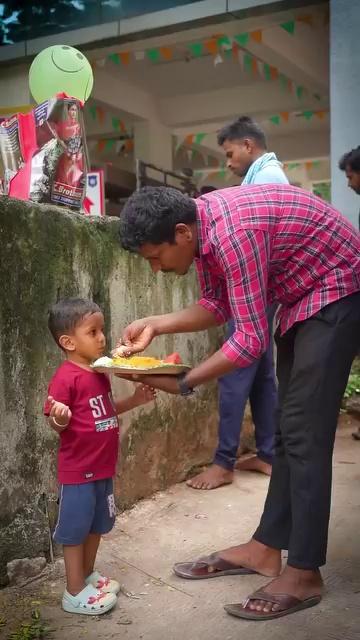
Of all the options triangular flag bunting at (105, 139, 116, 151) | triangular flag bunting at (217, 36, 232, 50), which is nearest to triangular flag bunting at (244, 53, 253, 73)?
triangular flag bunting at (217, 36, 232, 50)

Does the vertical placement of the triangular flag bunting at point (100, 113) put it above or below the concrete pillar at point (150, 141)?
above

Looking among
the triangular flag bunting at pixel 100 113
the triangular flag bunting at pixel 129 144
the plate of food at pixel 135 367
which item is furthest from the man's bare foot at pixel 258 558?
the triangular flag bunting at pixel 129 144

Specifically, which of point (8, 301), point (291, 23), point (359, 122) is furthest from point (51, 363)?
point (291, 23)

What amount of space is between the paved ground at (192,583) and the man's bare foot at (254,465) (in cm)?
22

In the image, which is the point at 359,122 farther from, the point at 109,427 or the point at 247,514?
the point at 109,427

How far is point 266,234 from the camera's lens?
7.22ft

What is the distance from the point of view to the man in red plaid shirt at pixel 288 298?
2.16 meters

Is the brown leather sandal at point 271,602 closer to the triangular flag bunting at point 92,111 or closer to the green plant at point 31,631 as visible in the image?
the green plant at point 31,631

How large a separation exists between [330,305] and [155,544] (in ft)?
4.61

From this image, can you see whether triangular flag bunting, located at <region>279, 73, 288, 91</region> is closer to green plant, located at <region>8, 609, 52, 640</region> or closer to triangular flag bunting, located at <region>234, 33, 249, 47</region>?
triangular flag bunting, located at <region>234, 33, 249, 47</region>

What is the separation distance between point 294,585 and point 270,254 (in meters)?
1.18

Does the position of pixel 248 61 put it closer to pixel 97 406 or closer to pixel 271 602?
pixel 97 406

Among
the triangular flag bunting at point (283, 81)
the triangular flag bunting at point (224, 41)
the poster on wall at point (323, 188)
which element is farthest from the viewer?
the poster on wall at point (323, 188)

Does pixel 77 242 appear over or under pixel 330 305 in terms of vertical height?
over
